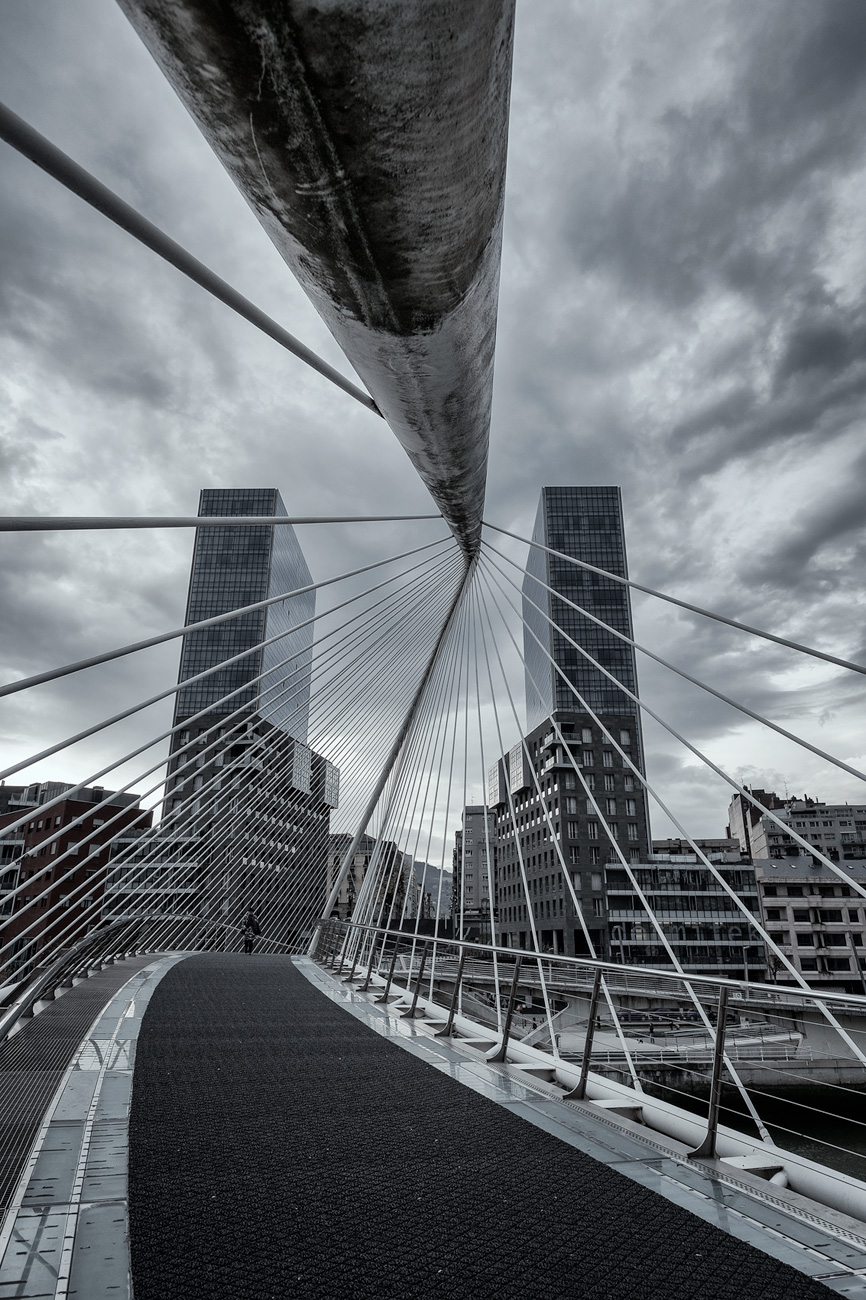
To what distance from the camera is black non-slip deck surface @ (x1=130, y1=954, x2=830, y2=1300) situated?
205 centimetres

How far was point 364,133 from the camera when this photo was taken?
1.68 m

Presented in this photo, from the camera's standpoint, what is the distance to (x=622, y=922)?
5103 cm

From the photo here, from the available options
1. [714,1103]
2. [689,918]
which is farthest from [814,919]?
[714,1103]

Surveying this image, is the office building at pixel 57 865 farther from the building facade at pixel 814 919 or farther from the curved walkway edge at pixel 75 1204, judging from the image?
the building facade at pixel 814 919

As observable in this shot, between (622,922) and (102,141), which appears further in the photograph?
(622,922)

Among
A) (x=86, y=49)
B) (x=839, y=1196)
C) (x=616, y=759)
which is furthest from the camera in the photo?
(x=616, y=759)

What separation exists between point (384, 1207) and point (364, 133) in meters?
3.00

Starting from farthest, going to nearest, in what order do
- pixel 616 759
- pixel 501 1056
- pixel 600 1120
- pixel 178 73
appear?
pixel 616 759, pixel 501 1056, pixel 600 1120, pixel 178 73

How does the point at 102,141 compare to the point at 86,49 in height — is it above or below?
above

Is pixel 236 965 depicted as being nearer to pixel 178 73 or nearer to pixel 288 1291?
pixel 288 1291

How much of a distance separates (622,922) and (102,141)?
5303 centimetres

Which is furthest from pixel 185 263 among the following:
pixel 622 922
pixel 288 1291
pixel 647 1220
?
pixel 622 922

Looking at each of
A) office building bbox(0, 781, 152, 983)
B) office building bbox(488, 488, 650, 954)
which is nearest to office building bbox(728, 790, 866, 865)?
office building bbox(488, 488, 650, 954)

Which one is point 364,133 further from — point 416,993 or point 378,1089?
point 416,993
